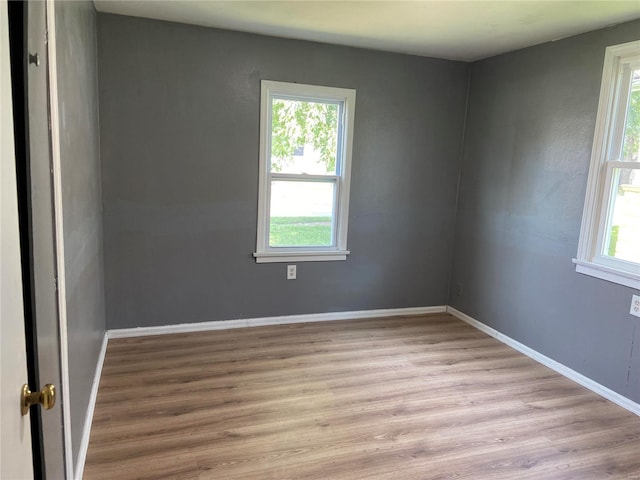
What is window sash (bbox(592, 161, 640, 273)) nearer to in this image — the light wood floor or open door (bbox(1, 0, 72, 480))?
the light wood floor

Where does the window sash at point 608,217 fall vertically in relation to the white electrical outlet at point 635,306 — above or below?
above

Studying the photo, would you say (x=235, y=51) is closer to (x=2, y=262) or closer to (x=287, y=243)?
(x=287, y=243)

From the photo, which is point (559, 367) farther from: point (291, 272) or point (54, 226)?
point (54, 226)

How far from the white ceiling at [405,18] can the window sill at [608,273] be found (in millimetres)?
1538

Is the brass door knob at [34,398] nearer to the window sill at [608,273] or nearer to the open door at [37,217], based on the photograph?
the open door at [37,217]

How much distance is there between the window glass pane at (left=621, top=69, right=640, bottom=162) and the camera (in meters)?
2.83

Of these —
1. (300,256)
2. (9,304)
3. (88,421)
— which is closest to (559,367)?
(300,256)

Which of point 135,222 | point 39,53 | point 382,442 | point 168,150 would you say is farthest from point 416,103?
point 39,53

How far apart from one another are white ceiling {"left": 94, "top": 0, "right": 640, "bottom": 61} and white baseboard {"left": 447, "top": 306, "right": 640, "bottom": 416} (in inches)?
91.1

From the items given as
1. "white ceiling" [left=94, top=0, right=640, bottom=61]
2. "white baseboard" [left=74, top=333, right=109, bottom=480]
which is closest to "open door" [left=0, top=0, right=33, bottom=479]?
"white baseboard" [left=74, top=333, right=109, bottom=480]

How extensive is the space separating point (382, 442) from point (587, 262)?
1871 millimetres

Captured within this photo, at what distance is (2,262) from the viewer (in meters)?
0.80

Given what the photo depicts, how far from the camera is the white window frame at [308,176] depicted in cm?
362

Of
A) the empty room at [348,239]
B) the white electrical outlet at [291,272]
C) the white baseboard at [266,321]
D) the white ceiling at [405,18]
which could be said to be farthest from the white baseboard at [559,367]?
the white ceiling at [405,18]
